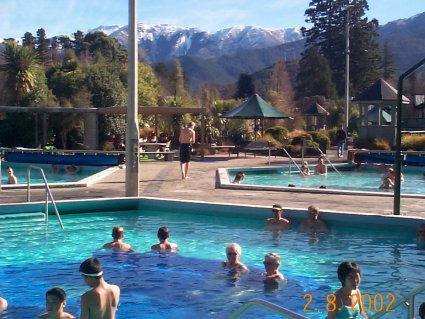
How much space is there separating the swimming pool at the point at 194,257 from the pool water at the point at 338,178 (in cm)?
701

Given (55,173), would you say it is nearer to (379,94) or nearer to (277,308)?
(379,94)

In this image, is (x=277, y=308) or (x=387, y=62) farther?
(x=387, y=62)

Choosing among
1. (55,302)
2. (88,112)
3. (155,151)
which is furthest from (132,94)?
(88,112)

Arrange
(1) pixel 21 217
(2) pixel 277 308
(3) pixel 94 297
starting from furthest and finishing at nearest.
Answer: (1) pixel 21 217
(3) pixel 94 297
(2) pixel 277 308

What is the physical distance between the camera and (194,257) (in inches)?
370

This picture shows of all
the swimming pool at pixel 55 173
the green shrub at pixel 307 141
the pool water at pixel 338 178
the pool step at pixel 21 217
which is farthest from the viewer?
the green shrub at pixel 307 141

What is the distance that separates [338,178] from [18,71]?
67.6ft

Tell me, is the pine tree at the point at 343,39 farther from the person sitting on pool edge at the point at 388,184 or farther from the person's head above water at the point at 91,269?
the person's head above water at the point at 91,269

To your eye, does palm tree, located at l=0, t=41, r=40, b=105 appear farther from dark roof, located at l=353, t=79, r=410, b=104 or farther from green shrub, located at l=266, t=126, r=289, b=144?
dark roof, located at l=353, t=79, r=410, b=104

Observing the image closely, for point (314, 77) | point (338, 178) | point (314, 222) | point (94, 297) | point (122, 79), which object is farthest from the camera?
point (314, 77)

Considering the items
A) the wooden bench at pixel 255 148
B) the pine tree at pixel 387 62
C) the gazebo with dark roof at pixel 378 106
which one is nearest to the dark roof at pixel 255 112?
the wooden bench at pixel 255 148

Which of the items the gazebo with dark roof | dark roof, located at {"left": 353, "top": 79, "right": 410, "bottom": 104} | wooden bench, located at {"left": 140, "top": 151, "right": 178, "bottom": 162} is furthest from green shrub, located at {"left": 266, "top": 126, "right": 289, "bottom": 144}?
wooden bench, located at {"left": 140, "top": 151, "right": 178, "bottom": 162}

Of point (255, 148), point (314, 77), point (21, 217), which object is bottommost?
point (21, 217)

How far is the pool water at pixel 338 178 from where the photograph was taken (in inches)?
743
